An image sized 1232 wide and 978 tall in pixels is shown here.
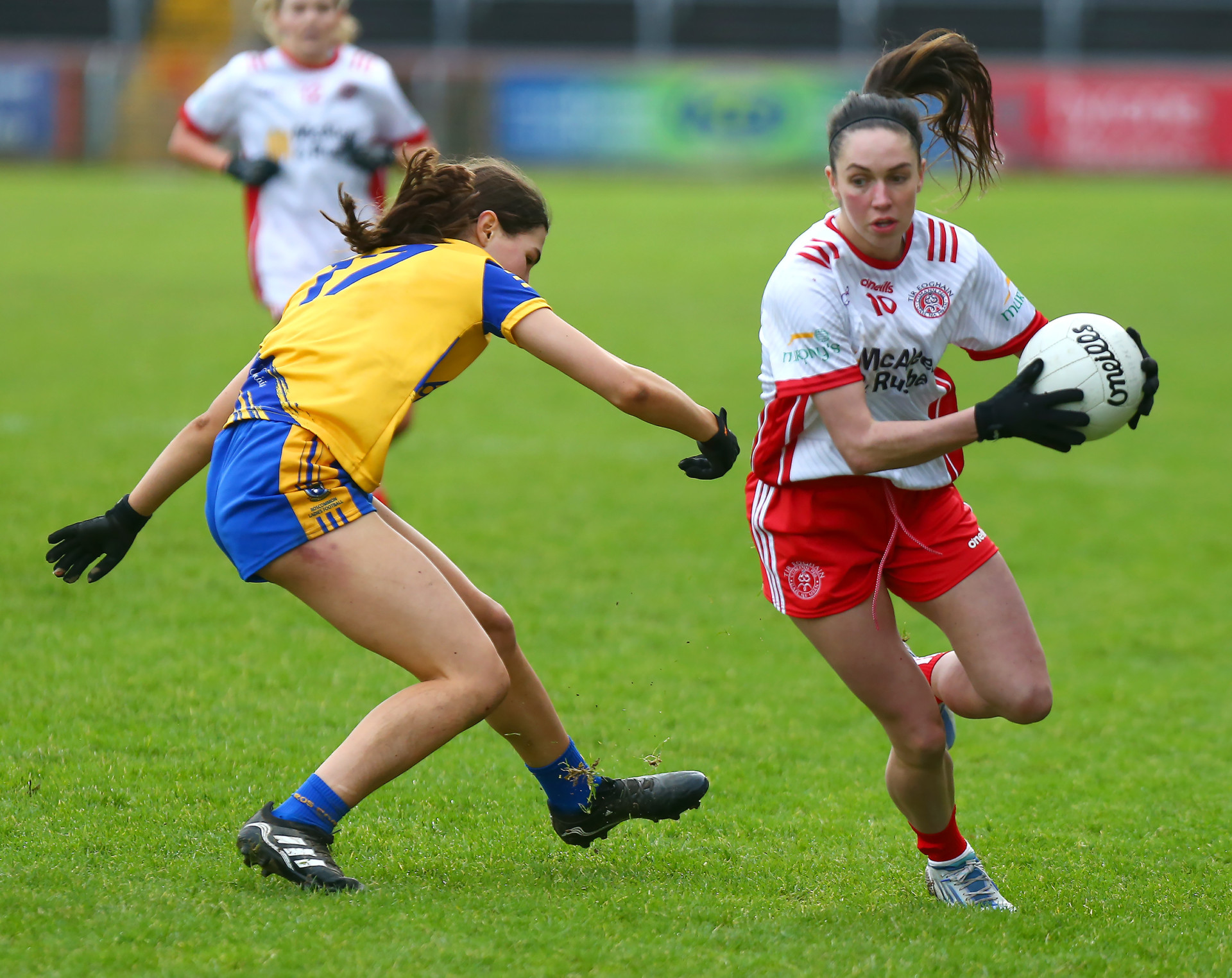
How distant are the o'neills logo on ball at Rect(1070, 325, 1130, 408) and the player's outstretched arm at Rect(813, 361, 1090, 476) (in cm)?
11

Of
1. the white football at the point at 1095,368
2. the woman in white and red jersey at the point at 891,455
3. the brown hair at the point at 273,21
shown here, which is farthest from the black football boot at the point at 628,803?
the brown hair at the point at 273,21

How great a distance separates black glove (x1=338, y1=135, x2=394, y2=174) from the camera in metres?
7.76

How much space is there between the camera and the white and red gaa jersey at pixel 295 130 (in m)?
7.75

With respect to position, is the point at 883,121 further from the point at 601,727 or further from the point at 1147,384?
the point at 601,727

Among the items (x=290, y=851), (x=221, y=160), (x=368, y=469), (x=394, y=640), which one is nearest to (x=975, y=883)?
(x=394, y=640)

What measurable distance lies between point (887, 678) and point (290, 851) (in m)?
1.51

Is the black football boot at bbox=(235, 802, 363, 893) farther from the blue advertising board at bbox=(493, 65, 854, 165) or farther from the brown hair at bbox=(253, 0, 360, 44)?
the blue advertising board at bbox=(493, 65, 854, 165)

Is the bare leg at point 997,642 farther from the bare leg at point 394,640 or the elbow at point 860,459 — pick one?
the bare leg at point 394,640

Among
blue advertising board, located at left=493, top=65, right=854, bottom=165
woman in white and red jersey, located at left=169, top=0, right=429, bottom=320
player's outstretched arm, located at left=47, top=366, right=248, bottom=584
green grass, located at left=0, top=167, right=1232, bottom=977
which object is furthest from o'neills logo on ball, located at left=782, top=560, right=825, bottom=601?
blue advertising board, located at left=493, top=65, right=854, bottom=165

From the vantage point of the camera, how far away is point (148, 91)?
90.3 ft

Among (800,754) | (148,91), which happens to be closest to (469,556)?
(800,754)

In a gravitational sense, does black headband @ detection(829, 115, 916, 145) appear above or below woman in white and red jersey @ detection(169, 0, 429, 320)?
above

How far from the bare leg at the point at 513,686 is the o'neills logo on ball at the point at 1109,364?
1610 mm

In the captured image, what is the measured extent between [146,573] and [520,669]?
3.57 m
